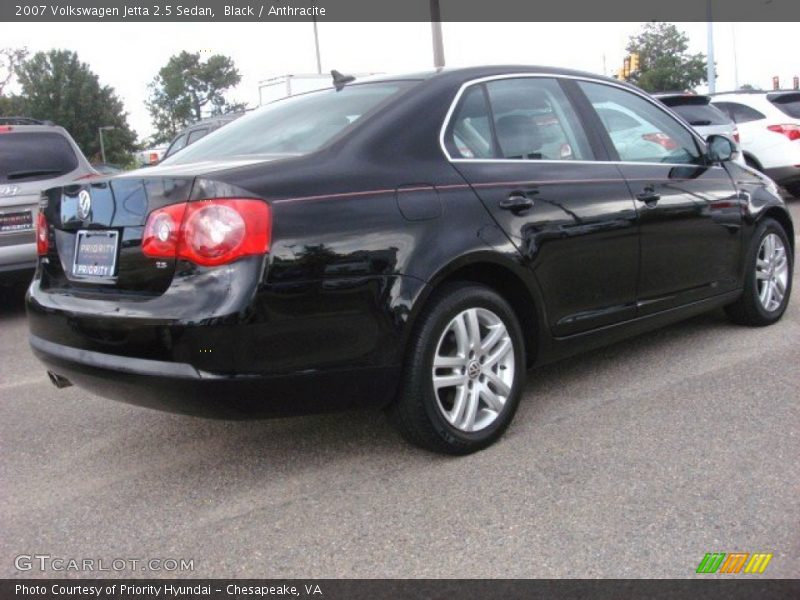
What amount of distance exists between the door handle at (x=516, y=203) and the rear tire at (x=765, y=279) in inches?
83.4

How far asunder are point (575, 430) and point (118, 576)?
79.7 inches

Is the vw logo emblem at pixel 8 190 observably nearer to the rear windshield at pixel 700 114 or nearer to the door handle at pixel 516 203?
the door handle at pixel 516 203

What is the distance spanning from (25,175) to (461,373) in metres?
5.08

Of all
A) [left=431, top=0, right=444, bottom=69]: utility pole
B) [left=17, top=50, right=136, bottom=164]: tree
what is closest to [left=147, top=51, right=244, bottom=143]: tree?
[left=17, top=50, right=136, bottom=164]: tree

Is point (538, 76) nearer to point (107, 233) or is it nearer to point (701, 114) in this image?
point (107, 233)

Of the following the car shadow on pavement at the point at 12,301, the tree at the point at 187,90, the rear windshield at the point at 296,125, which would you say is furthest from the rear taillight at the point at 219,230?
the tree at the point at 187,90

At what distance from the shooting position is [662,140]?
4.80 metres

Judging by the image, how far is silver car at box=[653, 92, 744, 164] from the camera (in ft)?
36.0

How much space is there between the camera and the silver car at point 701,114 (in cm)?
1097

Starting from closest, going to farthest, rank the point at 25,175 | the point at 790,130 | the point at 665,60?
1. the point at 25,175
2. the point at 790,130
3. the point at 665,60

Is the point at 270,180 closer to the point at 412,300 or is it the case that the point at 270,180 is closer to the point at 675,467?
the point at 412,300

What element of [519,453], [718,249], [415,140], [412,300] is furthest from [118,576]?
[718,249]

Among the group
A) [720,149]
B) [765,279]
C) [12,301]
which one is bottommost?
[12,301]
